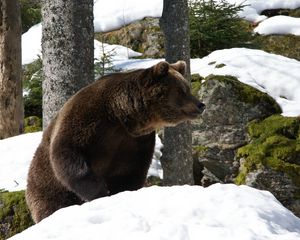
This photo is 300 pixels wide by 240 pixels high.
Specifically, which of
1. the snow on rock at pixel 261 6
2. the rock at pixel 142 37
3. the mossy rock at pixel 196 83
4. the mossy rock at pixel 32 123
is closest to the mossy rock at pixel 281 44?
the snow on rock at pixel 261 6

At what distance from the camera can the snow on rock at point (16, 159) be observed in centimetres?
677

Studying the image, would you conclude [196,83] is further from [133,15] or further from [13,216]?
[133,15]

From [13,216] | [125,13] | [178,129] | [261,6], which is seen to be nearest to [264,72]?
[178,129]

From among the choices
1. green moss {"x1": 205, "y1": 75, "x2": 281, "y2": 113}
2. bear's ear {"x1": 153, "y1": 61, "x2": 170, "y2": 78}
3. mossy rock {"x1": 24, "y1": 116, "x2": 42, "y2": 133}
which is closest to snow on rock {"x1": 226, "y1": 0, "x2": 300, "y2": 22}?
mossy rock {"x1": 24, "y1": 116, "x2": 42, "y2": 133}

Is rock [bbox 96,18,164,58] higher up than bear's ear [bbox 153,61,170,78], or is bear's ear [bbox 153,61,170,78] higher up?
bear's ear [bbox 153,61,170,78]

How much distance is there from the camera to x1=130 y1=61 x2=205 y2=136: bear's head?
489 cm

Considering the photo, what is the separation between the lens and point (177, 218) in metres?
2.89

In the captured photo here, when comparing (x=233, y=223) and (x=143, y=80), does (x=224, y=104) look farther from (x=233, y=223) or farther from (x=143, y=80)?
(x=233, y=223)

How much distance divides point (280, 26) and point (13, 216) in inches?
327

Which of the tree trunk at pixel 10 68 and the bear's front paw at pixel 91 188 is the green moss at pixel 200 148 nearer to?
the bear's front paw at pixel 91 188

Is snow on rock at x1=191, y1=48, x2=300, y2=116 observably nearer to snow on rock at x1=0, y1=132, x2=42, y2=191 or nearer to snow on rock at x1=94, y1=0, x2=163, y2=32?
snow on rock at x1=0, y1=132, x2=42, y2=191

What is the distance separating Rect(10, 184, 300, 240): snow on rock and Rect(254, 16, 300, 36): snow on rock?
32.1ft

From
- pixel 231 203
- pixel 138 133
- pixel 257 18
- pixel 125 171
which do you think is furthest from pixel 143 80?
pixel 257 18

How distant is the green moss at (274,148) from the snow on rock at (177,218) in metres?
3.82
